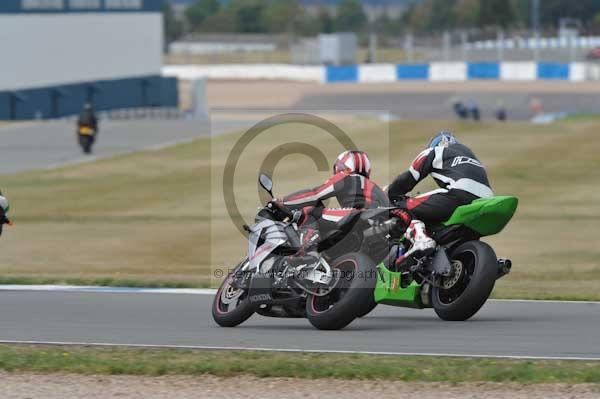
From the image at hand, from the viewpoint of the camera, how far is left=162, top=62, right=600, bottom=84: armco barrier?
80188 millimetres

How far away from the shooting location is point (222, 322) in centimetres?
1019

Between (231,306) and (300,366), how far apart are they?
75.5 inches

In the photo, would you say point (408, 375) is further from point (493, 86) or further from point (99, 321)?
point (493, 86)


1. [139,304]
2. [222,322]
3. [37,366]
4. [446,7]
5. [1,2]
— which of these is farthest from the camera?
[446,7]

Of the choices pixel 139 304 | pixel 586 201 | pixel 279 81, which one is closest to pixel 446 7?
pixel 279 81

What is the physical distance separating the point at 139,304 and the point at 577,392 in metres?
5.21

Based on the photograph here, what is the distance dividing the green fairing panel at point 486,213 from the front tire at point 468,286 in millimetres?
184

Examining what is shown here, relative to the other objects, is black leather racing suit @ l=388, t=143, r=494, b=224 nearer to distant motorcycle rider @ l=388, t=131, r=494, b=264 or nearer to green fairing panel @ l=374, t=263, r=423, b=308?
distant motorcycle rider @ l=388, t=131, r=494, b=264

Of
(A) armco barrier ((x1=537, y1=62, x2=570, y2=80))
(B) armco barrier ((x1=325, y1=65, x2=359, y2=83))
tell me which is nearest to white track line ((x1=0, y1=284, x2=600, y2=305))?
(A) armco barrier ((x1=537, y1=62, x2=570, y2=80))

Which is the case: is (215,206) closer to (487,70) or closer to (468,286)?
(468,286)

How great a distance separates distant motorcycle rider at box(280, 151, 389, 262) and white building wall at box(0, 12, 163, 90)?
4339 cm

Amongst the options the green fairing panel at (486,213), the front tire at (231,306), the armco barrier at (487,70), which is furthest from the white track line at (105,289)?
the armco barrier at (487,70)

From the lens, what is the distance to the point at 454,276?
32.4 ft

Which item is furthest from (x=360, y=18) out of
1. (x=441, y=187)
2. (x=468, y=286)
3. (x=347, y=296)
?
(x=347, y=296)
